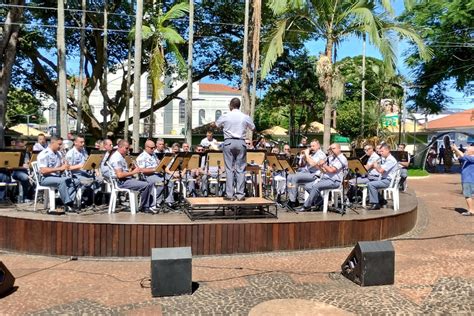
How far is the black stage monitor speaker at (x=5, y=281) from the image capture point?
5.36 m

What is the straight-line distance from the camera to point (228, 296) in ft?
18.4

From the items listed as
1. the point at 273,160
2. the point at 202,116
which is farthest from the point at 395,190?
the point at 202,116

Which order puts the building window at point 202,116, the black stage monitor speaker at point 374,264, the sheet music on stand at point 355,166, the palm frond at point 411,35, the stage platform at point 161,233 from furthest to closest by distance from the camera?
the building window at point 202,116 < the palm frond at point 411,35 < the sheet music on stand at point 355,166 < the stage platform at point 161,233 < the black stage monitor speaker at point 374,264

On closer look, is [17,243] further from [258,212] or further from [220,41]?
[220,41]

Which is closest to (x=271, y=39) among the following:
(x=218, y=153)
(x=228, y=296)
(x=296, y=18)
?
(x=296, y=18)

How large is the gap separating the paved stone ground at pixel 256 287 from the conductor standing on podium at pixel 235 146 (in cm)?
127

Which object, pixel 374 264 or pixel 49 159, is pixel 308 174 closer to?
pixel 374 264

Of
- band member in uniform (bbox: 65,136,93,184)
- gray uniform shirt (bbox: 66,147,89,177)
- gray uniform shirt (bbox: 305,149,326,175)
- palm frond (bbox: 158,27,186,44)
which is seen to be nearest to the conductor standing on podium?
gray uniform shirt (bbox: 305,149,326,175)

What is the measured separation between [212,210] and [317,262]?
228 cm

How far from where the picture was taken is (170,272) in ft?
18.0

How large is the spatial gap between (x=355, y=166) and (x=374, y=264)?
138 inches

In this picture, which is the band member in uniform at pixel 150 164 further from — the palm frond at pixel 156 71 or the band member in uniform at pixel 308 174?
the palm frond at pixel 156 71

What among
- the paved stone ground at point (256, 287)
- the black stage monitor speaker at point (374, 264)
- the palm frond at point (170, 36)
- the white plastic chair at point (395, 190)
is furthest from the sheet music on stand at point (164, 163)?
the palm frond at point (170, 36)

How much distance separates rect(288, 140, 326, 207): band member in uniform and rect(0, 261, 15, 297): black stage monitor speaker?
18.4ft
